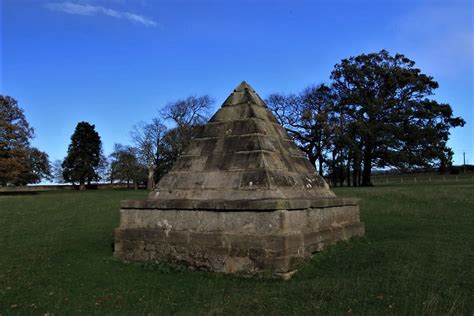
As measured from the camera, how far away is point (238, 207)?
796 cm

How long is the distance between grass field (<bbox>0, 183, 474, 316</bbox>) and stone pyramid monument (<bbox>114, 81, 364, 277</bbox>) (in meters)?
0.39

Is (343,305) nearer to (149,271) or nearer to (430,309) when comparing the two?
(430,309)

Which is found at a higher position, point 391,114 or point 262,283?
point 391,114

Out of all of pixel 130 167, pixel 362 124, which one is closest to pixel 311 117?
pixel 362 124

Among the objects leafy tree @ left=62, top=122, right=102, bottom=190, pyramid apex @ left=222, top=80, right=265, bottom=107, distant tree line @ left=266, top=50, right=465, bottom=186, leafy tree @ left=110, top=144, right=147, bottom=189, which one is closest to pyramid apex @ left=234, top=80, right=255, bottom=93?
pyramid apex @ left=222, top=80, right=265, bottom=107

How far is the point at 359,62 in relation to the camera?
48.3 m

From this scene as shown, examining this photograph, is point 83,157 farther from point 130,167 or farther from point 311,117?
point 311,117

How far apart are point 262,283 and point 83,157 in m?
76.5

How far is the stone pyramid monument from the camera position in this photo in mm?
7727

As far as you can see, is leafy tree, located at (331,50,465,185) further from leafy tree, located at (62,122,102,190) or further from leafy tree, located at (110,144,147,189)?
leafy tree, located at (62,122,102,190)

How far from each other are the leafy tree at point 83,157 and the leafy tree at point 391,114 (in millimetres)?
49331

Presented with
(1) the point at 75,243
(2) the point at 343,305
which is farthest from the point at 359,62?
(2) the point at 343,305

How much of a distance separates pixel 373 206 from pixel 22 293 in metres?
16.7

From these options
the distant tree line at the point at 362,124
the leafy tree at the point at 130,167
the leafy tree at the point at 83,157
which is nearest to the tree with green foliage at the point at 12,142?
the distant tree line at the point at 362,124
